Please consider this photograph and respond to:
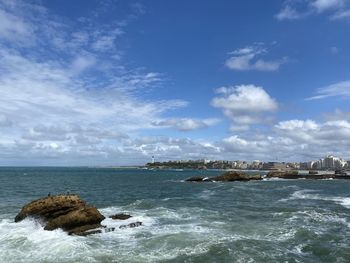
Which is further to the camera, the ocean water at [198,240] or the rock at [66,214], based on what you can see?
the rock at [66,214]

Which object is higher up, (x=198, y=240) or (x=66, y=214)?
(x=66, y=214)

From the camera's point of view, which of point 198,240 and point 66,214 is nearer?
point 198,240

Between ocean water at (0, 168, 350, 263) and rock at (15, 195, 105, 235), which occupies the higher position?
rock at (15, 195, 105, 235)

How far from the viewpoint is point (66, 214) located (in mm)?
32406

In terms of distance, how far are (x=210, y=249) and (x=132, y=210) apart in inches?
793

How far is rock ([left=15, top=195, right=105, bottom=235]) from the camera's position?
102 ft

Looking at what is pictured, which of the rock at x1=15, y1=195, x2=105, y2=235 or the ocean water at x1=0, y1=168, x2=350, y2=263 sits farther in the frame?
the rock at x1=15, y1=195, x2=105, y2=235

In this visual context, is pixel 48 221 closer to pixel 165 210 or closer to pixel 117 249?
pixel 117 249

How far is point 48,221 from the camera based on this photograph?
3275 cm

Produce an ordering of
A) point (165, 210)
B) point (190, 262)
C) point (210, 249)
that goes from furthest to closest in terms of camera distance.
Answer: point (165, 210) → point (210, 249) → point (190, 262)

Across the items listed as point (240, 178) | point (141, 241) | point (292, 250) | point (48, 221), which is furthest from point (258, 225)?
point (240, 178)

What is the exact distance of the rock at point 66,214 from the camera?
102ft

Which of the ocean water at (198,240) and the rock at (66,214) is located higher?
the rock at (66,214)

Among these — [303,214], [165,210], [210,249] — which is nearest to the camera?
[210,249]
